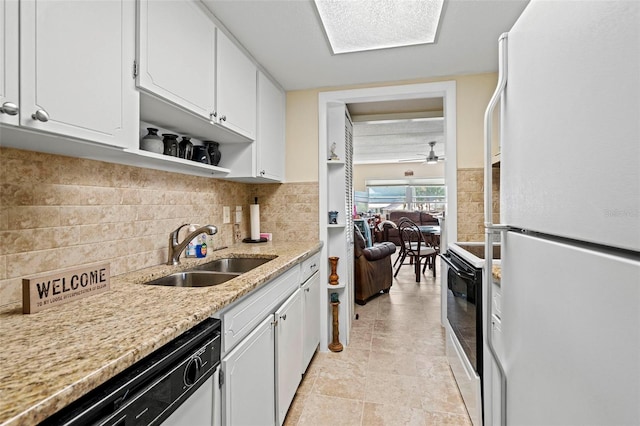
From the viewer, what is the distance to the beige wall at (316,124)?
8.09 ft

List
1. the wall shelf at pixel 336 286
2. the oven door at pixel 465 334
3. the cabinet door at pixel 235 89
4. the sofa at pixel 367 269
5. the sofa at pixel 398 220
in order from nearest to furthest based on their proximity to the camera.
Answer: the oven door at pixel 465 334, the cabinet door at pixel 235 89, the wall shelf at pixel 336 286, the sofa at pixel 367 269, the sofa at pixel 398 220

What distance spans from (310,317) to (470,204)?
1.55 m

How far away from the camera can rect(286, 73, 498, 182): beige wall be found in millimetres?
2465

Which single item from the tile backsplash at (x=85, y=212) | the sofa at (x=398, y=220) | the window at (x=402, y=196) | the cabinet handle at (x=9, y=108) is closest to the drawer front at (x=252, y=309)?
the tile backsplash at (x=85, y=212)

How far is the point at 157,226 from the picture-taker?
169cm

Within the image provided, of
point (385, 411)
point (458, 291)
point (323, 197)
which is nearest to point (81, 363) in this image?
point (385, 411)

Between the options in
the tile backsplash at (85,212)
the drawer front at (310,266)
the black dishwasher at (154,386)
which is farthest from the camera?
the drawer front at (310,266)

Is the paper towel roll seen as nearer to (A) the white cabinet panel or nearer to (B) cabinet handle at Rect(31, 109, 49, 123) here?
(A) the white cabinet panel

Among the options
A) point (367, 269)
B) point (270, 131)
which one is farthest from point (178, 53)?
point (367, 269)

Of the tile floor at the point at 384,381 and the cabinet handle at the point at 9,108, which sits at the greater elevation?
the cabinet handle at the point at 9,108

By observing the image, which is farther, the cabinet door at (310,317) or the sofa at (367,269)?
the sofa at (367,269)

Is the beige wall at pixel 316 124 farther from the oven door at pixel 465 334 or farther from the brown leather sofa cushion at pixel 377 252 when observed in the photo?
the brown leather sofa cushion at pixel 377 252

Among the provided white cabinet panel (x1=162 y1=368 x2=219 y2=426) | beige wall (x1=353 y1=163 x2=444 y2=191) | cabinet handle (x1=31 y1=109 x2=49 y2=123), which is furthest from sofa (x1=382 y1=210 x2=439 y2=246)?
cabinet handle (x1=31 y1=109 x2=49 y2=123)

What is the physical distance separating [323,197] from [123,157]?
1.63 metres
